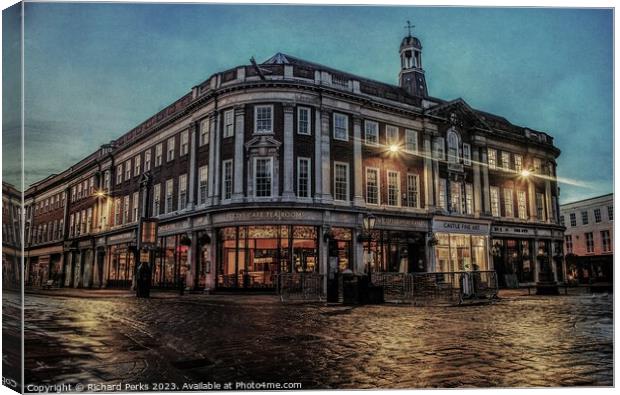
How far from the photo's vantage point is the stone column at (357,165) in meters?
11.4

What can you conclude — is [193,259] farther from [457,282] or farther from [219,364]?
[219,364]

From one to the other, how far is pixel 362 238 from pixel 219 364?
6.74m

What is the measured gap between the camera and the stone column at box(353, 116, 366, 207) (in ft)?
37.4

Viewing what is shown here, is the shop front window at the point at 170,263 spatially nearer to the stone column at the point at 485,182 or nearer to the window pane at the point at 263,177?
the window pane at the point at 263,177

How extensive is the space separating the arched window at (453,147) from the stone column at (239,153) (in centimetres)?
557

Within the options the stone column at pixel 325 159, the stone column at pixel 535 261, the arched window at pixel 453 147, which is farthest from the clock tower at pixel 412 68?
the stone column at pixel 535 261

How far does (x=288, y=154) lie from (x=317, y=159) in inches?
41.5

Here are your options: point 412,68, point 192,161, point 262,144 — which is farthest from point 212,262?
point 412,68

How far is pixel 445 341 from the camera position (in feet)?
25.1

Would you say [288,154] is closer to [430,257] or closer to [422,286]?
[430,257]

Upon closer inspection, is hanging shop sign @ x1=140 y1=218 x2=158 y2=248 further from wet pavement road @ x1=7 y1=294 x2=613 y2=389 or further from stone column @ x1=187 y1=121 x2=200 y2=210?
wet pavement road @ x1=7 y1=294 x2=613 y2=389

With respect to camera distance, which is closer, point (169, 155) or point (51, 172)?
point (51, 172)

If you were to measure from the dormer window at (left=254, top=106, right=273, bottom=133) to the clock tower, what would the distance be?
413 cm

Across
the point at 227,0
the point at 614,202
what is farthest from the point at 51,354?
the point at 614,202
